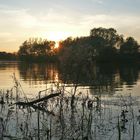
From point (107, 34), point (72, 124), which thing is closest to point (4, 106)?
point (72, 124)

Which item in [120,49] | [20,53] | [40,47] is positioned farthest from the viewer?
[20,53]

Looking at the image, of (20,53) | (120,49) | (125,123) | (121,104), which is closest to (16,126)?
(125,123)

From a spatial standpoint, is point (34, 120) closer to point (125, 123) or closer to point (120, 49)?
point (125, 123)

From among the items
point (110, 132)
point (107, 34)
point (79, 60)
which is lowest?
point (110, 132)

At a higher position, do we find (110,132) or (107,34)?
(107,34)

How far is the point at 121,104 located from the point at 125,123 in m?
5.63

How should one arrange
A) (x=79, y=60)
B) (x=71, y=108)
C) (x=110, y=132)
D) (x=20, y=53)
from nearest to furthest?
(x=79, y=60), (x=110, y=132), (x=71, y=108), (x=20, y=53)

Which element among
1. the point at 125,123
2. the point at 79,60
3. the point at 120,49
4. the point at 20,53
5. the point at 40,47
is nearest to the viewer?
the point at 79,60

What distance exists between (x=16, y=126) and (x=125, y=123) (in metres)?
3.81

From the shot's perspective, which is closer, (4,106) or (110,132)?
(110,132)

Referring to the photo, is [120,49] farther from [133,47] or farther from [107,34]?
[107,34]

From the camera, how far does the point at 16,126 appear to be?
1333cm

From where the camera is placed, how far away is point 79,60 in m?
6.42

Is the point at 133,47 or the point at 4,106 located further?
the point at 133,47
